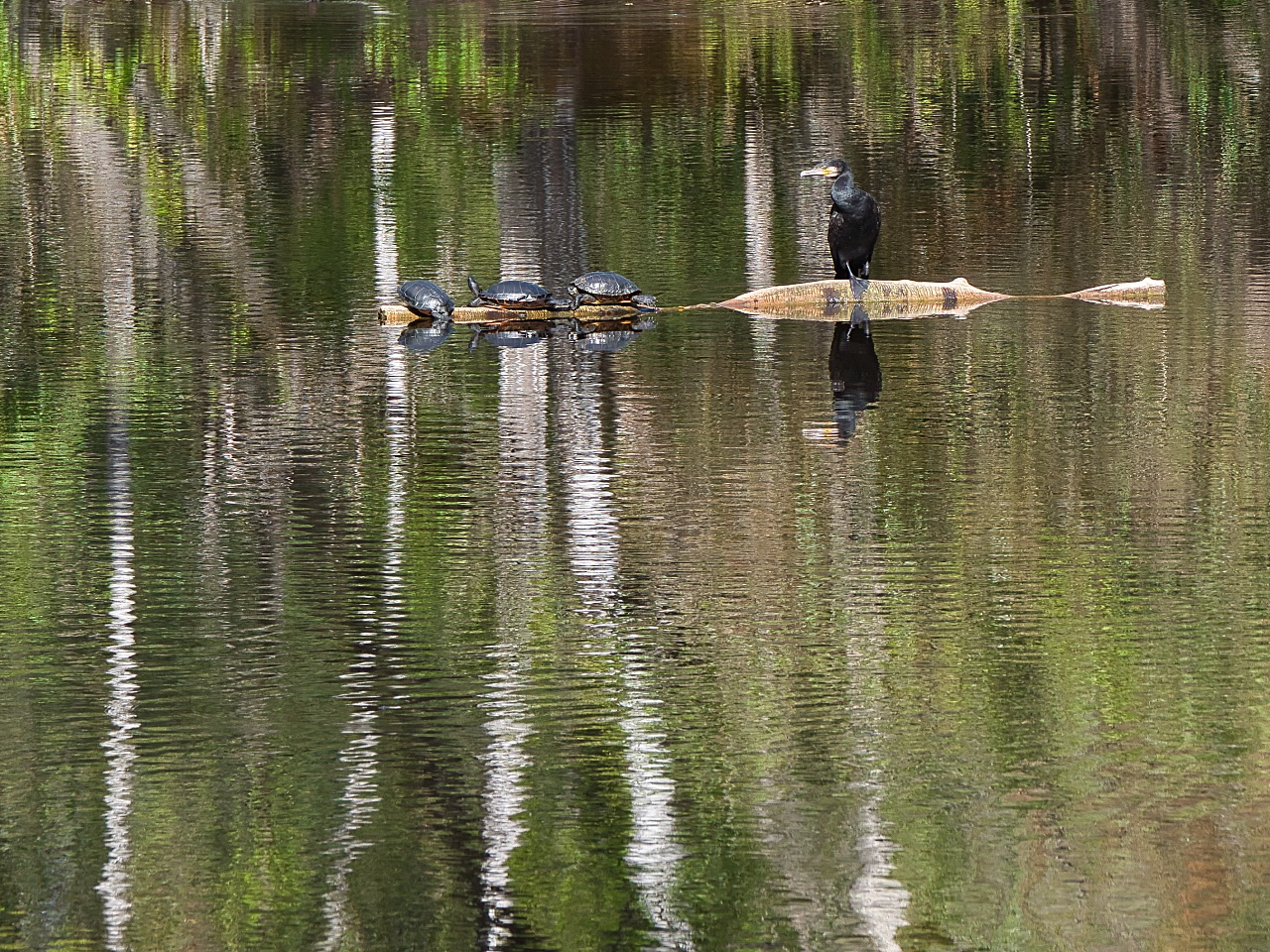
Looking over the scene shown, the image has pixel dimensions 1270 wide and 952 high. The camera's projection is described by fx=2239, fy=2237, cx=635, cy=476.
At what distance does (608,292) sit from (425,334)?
4.23 feet

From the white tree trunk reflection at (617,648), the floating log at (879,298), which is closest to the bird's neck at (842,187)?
the floating log at (879,298)

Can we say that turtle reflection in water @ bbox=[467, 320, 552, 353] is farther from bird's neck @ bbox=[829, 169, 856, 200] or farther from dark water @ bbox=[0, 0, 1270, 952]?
bird's neck @ bbox=[829, 169, 856, 200]

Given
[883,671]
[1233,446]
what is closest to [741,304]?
[1233,446]

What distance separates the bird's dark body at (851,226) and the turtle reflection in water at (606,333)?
1.58 m

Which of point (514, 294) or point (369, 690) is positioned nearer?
point (369, 690)

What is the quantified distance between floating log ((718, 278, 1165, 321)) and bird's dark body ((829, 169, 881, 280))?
28 centimetres

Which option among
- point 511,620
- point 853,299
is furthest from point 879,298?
point 511,620

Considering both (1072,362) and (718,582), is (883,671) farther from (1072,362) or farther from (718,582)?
(1072,362)

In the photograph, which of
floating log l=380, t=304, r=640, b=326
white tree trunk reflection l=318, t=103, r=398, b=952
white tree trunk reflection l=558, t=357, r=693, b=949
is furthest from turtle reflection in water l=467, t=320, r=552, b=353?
white tree trunk reflection l=558, t=357, r=693, b=949

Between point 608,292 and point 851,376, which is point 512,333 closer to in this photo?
point 608,292

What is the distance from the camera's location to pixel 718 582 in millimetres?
9172

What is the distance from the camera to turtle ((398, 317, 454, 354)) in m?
14.8

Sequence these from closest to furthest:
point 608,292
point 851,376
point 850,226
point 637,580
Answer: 1. point 637,580
2. point 851,376
3. point 608,292
4. point 850,226

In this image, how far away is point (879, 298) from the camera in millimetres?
15727
